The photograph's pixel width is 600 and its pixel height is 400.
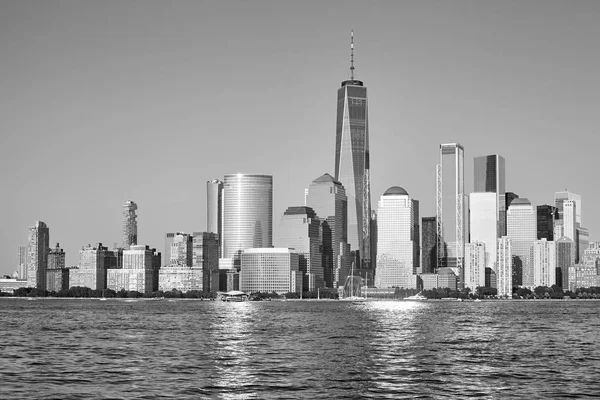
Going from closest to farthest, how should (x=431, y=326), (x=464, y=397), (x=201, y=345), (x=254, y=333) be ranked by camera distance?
(x=464, y=397) < (x=201, y=345) < (x=254, y=333) < (x=431, y=326)

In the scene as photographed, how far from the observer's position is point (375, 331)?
133 metres

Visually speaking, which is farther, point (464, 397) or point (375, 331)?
point (375, 331)

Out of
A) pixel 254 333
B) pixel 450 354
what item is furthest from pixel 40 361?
pixel 254 333

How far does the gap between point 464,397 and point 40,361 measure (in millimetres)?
38736

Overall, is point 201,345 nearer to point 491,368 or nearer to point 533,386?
point 491,368

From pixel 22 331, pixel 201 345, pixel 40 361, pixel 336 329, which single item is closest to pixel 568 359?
pixel 201 345

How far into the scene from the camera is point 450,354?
89938 mm

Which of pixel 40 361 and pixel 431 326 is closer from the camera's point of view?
pixel 40 361

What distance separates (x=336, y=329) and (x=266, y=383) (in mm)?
71012

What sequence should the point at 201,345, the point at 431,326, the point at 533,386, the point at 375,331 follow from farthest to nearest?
the point at 431,326 → the point at 375,331 → the point at 201,345 → the point at 533,386

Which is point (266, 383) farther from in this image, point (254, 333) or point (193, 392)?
point (254, 333)

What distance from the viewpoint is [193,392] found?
61781mm

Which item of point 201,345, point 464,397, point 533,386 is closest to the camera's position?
point 464,397

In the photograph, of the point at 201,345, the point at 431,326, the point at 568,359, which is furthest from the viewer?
the point at 431,326
